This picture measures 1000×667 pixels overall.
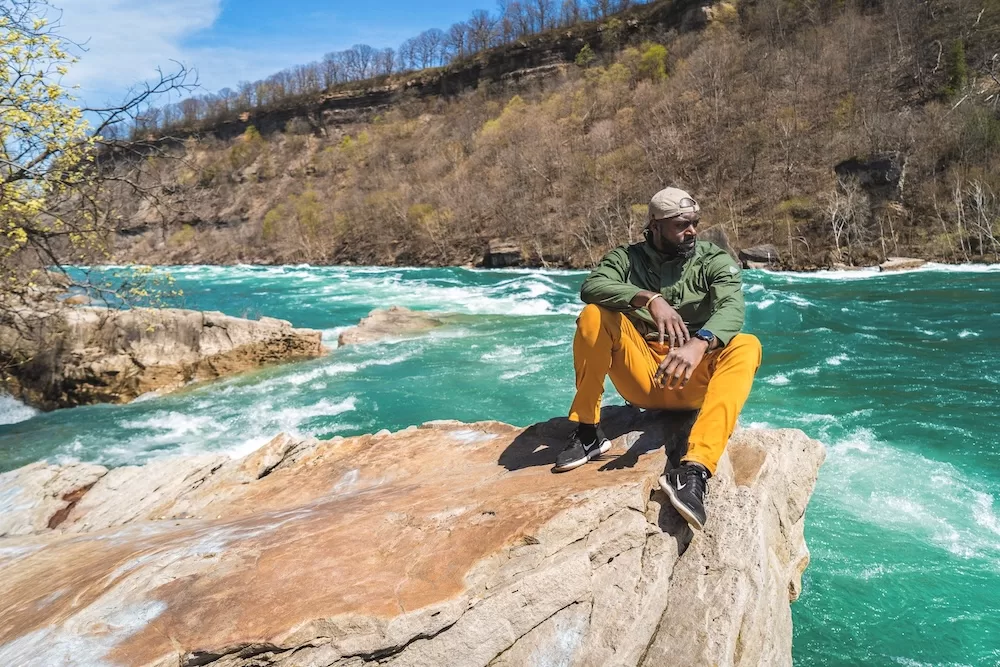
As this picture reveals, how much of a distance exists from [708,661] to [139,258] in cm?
7962

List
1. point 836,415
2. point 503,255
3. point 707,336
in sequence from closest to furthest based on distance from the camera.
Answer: point 707,336
point 836,415
point 503,255

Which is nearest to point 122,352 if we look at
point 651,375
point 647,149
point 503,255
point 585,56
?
point 651,375

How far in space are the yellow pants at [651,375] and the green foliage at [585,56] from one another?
223 feet

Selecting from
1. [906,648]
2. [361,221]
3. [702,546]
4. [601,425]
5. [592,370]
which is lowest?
[906,648]

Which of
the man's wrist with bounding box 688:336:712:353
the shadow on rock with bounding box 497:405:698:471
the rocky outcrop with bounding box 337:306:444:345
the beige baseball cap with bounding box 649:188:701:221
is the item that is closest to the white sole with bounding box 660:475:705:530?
the shadow on rock with bounding box 497:405:698:471

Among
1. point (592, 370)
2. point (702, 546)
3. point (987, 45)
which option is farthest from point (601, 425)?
point (987, 45)

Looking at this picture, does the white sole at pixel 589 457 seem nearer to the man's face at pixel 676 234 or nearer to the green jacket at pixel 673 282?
the green jacket at pixel 673 282

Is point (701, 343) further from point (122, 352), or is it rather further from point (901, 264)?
point (901, 264)

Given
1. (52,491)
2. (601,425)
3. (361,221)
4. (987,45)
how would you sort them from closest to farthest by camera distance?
(601,425) → (52,491) → (987,45) → (361,221)

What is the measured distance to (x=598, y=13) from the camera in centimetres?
7488

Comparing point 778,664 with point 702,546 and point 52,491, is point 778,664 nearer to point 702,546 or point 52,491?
point 702,546

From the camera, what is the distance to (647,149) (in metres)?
43.6

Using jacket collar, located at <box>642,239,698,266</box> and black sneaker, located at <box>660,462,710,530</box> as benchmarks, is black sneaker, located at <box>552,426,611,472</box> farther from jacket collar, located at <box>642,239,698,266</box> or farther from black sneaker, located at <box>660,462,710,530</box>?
jacket collar, located at <box>642,239,698,266</box>

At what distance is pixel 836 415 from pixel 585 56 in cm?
6548
